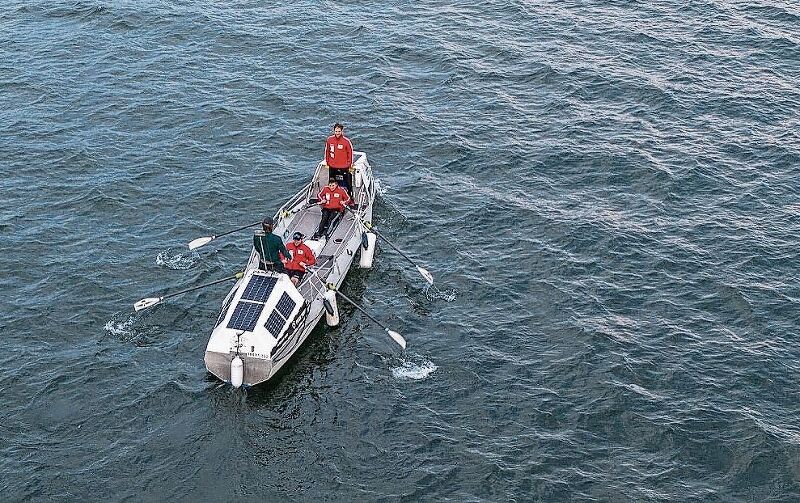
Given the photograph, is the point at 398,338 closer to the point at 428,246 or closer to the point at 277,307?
the point at 277,307

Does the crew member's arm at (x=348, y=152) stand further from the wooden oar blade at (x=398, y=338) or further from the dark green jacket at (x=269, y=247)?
the wooden oar blade at (x=398, y=338)

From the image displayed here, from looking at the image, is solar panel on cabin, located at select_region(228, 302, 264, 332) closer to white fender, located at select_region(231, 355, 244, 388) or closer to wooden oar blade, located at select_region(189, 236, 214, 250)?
white fender, located at select_region(231, 355, 244, 388)

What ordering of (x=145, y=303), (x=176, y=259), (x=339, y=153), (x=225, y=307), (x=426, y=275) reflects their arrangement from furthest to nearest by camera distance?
(x=339, y=153) → (x=176, y=259) → (x=426, y=275) → (x=145, y=303) → (x=225, y=307)

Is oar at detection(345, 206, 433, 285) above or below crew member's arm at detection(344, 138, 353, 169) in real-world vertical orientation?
below

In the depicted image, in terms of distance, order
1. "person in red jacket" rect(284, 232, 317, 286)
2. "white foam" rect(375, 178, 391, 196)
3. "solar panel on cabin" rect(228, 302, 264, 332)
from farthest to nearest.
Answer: "white foam" rect(375, 178, 391, 196) → "person in red jacket" rect(284, 232, 317, 286) → "solar panel on cabin" rect(228, 302, 264, 332)

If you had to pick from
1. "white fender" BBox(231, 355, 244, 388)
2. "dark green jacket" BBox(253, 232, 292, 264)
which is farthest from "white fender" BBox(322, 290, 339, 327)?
"white fender" BBox(231, 355, 244, 388)

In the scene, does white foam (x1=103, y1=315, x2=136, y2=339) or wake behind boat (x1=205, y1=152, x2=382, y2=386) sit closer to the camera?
wake behind boat (x1=205, y1=152, x2=382, y2=386)

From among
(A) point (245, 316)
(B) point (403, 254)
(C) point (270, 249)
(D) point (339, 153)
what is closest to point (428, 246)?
(B) point (403, 254)
